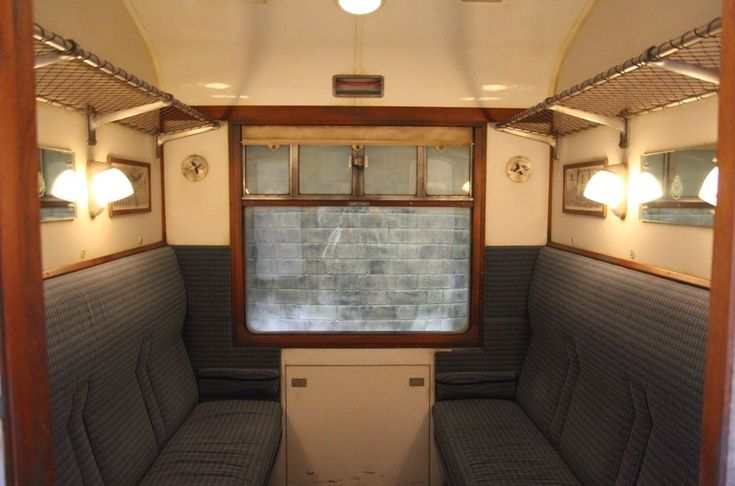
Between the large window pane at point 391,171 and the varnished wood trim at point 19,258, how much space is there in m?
3.07

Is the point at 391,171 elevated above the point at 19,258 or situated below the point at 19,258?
above

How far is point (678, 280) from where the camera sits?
2400 millimetres

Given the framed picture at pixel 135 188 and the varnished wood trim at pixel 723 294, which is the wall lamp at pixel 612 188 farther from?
the framed picture at pixel 135 188

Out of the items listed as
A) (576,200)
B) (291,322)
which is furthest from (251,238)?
(576,200)

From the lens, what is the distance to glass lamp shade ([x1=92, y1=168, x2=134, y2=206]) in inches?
114

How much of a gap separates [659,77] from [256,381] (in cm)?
298

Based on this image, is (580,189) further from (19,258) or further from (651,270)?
(19,258)

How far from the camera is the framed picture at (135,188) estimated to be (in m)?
3.24

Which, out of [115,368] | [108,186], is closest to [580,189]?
[108,186]

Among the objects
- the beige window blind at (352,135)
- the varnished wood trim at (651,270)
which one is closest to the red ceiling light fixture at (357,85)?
the beige window blind at (352,135)

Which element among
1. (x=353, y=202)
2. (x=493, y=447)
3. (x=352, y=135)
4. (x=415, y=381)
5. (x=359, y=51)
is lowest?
(x=493, y=447)

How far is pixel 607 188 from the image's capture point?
117 inches

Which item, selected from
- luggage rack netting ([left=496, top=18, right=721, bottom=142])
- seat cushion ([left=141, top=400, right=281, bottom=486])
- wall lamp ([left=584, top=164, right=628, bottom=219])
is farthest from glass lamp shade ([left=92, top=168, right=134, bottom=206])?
wall lamp ([left=584, top=164, right=628, bottom=219])

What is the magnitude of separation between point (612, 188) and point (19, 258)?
276cm
